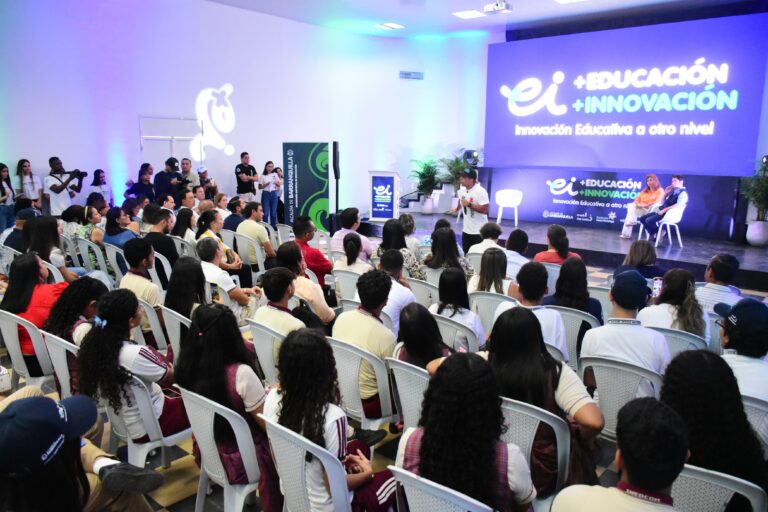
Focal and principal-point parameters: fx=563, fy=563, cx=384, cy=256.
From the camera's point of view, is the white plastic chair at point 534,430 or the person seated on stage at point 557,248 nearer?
the white plastic chair at point 534,430

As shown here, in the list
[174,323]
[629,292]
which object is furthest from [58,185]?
[629,292]

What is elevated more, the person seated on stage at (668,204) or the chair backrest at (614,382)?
the person seated on stage at (668,204)

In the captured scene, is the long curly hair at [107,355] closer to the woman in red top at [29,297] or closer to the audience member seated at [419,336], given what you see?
the woman in red top at [29,297]

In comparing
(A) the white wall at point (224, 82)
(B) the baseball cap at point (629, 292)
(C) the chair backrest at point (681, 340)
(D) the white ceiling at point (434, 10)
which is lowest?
(C) the chair backrest at point (681, 340)

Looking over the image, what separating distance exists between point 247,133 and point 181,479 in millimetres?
9955

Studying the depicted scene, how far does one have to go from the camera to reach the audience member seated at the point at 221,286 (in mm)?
4270

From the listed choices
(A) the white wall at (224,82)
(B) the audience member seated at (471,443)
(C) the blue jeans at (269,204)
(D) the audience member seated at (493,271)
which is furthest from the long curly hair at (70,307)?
(C) the blue jeans at (269,204)

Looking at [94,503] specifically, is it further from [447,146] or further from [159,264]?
[447,146]

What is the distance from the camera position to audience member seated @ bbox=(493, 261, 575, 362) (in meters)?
3.09

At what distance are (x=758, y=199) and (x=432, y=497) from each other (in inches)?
397

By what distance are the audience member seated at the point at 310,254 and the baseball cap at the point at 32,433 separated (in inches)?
148

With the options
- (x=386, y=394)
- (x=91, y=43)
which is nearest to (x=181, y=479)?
(x=386, y=394)

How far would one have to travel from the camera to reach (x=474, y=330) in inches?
128

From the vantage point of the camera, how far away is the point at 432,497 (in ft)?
5.24
